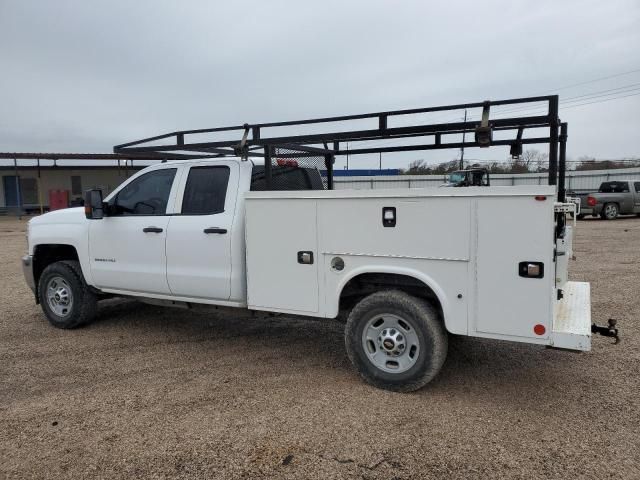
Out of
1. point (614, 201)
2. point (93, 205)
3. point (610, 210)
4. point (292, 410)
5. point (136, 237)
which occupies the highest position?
point (93, 205)

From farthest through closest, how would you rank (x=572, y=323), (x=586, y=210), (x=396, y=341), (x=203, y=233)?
(x=586, y=210), (x=203, y=233), (x=396, y=341), (x=572, y=323)

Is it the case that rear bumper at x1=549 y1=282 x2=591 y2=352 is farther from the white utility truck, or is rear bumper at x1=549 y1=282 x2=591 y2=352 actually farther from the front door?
the front door

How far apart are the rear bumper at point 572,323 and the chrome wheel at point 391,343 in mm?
1024

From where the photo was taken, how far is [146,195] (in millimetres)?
5734

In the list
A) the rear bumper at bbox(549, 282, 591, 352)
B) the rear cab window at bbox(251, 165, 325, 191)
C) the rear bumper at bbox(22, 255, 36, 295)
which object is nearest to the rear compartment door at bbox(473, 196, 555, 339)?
the rear bumper at bbox(549, 282, 591, 352)

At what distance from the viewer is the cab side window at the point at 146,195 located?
559cm

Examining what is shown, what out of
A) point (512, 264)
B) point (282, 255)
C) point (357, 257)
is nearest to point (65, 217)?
point (282, 255)

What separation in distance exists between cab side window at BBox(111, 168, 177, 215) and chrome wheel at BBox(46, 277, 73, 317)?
1.32 metres

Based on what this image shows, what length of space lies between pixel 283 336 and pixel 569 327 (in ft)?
10.3

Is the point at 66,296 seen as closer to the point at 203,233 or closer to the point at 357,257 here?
the point at 203,233

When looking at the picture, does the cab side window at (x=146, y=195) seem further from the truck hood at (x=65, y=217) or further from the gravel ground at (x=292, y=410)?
the gravel ground at (x=292, y=410)

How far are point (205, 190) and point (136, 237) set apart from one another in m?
0.99

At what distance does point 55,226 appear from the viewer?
251 inches

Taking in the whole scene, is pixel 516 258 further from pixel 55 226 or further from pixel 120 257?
pixel 55 226
